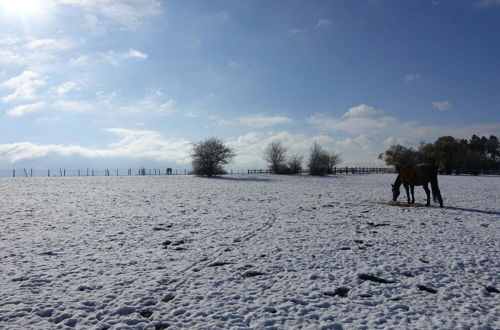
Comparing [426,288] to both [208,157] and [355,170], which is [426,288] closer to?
[208,157]

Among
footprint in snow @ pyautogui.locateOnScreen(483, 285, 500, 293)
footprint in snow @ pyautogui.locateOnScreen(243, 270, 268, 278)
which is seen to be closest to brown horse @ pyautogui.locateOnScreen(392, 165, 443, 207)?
footprint in snow @ pyautogui.locateOnScreen(483, 285, 500, 293)

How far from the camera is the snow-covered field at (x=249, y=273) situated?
5160 millimetres

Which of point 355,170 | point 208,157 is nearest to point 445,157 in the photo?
point 355,170

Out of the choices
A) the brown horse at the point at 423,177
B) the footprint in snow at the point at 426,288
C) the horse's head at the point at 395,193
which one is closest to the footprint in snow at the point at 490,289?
the footprint in snow at the point at 426,288

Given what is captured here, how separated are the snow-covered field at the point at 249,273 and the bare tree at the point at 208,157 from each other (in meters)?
41.7

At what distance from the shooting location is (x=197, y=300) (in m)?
5.75

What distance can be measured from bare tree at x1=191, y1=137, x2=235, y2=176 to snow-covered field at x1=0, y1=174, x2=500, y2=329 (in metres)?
41.7

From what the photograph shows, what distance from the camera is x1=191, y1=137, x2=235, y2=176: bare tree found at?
5519 cm

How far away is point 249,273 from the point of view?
711 cm

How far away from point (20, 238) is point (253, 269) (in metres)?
8.18

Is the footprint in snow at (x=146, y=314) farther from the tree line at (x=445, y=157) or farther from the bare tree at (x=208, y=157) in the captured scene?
the tree line at (x=445, y=157)

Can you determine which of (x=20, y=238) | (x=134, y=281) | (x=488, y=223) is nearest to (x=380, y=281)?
(x=134, y=281)

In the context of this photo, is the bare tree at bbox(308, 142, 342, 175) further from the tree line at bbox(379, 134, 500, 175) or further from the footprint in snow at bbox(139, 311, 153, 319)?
the footprint in snow at bbox(139, 311, 153, 319)

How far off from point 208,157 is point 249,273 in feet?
161
